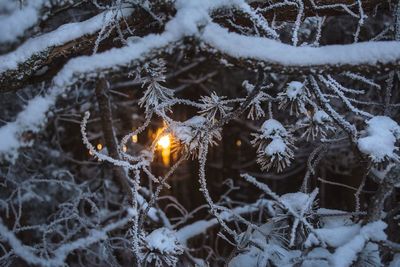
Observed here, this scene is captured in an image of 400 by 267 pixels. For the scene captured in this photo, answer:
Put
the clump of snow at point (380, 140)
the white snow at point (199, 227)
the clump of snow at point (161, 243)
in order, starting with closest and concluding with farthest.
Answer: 1. the clump of snow at point (380, 140)
2. the clump of snow at point (161, 243)
3. the white snow at point (199, 227)

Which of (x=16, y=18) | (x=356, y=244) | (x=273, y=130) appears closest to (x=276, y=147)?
(x=273, y=130)

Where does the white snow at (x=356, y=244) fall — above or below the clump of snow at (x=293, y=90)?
below

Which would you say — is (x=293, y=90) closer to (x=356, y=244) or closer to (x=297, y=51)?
(x=297, y=51)

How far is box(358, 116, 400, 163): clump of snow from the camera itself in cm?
218

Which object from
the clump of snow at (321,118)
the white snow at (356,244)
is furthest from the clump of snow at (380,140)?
the clump of snow at (321,118)

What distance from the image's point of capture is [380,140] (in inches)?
86.8

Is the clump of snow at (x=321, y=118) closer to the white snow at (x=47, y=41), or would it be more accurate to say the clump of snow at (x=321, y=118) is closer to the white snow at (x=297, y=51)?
the white snow at (x=297, y=51)

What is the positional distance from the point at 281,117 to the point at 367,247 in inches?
283

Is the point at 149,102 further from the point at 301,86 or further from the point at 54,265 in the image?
the point at 54,265

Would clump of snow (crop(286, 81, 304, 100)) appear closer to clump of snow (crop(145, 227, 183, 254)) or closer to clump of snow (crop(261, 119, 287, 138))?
clump of snow (crop(261, 119, 287, 138))

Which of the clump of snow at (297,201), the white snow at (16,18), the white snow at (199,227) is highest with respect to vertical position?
the white snow at (16,18)

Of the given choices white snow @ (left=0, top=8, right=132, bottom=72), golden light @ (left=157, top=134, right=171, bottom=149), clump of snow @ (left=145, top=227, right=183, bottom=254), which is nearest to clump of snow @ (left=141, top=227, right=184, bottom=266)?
clump of snow @ (left=145, top=227, right=183, bottom=254)

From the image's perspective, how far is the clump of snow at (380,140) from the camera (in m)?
2.18

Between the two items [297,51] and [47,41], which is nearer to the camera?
[297,51]
